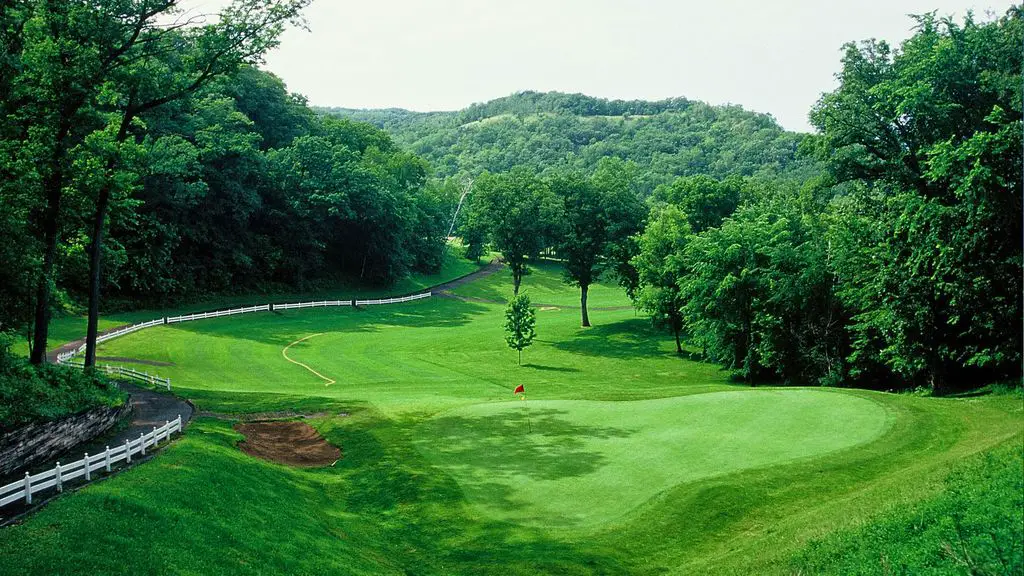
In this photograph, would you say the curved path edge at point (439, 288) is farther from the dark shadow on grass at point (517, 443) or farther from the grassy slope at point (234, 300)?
the dark shadow on grass at point (517, 443)

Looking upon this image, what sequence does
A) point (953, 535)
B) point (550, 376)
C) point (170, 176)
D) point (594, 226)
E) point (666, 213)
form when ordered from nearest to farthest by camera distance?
point (953, 535) < point (550, 376) < point (666, 213) < point (170, 176) < point (594, 226)

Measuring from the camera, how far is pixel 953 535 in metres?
12.1

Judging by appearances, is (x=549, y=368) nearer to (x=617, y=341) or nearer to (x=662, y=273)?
(x=617, y=341)

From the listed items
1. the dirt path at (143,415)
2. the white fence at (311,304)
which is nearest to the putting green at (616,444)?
the dirt path at (143,415)

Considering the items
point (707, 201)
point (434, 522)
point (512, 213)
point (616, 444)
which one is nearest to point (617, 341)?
point (512, 213)

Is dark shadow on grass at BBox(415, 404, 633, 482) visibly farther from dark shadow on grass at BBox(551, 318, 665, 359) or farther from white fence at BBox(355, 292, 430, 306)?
white fence at BBox(355, 292, 430, 306)

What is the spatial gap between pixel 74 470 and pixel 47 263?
1280cm

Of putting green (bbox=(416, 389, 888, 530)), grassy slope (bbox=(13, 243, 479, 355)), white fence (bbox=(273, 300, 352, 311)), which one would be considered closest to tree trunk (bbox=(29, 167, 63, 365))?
putting green (bbox=(416, 389, 888, 530))

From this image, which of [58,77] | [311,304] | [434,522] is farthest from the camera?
[311,304]

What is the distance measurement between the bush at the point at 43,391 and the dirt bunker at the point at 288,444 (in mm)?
4706

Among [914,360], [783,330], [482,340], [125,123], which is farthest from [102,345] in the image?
Answer: [914,360]

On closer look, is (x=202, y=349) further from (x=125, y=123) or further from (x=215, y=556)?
(x=215, y=556)

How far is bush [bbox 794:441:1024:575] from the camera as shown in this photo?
11086 mm

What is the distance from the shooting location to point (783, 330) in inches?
1698
